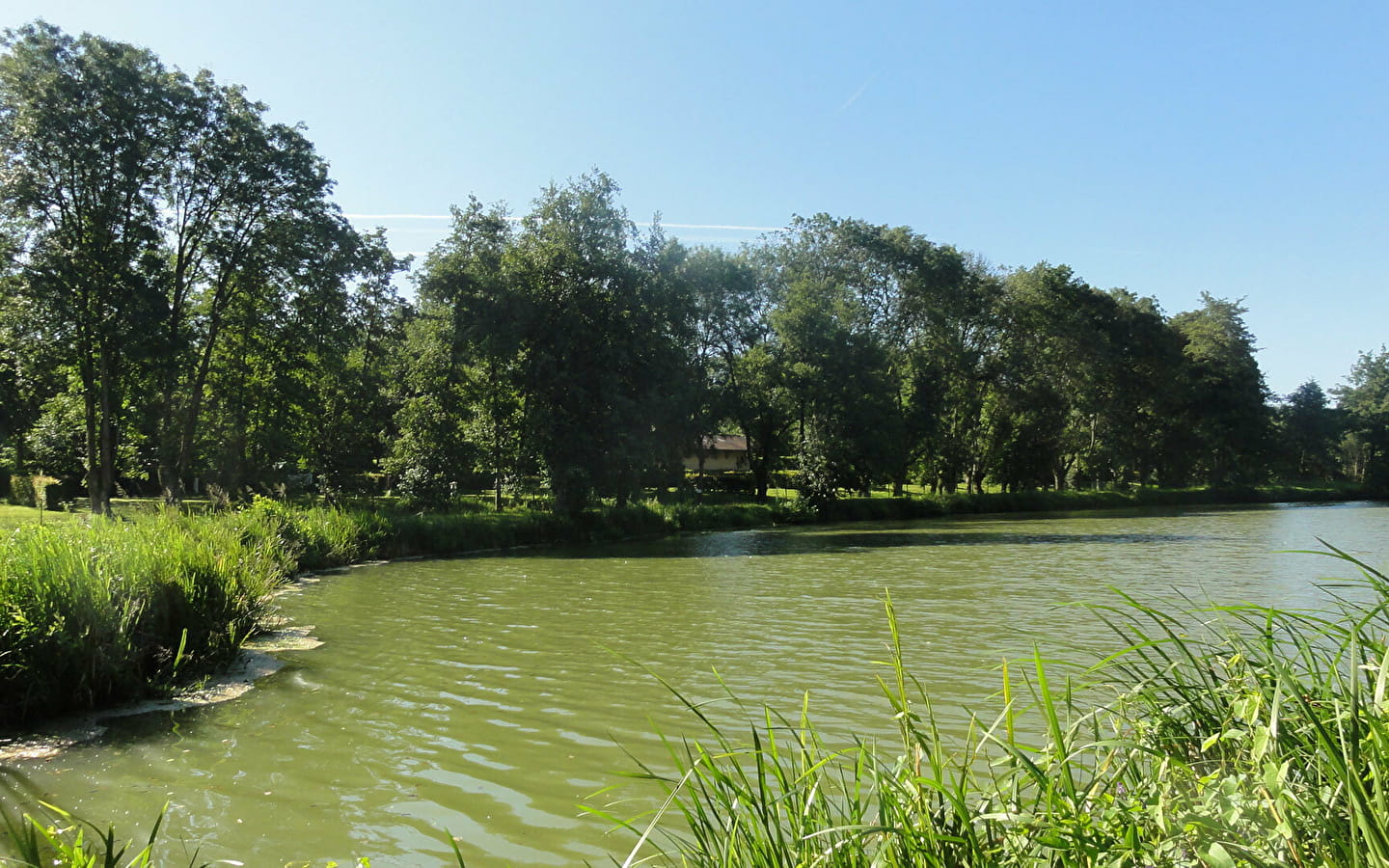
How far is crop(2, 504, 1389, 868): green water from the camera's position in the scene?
18.5 feet

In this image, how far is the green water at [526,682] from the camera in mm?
5625

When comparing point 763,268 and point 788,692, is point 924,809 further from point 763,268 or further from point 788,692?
point 763,268

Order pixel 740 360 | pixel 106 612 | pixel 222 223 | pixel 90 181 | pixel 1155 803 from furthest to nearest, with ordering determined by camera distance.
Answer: pixel 740 360
pixel 222 223
pixel 90 181
pixel 106 612
pixel 1155 803

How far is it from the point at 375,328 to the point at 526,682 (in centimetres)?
3211

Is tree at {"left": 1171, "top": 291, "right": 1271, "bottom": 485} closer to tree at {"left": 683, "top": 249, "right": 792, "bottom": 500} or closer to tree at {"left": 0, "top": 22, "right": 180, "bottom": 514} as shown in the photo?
tree at {"left": 683, "top": 249, "right": 792, "bottom": 500}

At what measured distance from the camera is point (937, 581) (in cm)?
1808

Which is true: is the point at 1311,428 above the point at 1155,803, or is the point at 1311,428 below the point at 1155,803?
above

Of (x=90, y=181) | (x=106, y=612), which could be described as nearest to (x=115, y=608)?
(x=106, y=612)

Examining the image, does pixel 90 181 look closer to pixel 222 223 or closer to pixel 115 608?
pixel 222 223

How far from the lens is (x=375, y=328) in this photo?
38.1 meters

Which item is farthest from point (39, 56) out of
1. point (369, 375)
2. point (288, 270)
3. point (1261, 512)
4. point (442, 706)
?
point (1261, 512)

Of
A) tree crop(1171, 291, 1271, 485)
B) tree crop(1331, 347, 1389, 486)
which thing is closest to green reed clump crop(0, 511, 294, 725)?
tree crop(1171, 291, 1271, 485)

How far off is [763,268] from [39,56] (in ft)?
112

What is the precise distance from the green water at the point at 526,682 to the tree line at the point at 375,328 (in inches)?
419
